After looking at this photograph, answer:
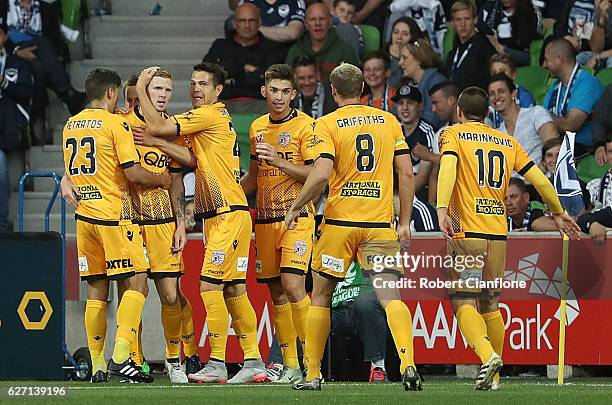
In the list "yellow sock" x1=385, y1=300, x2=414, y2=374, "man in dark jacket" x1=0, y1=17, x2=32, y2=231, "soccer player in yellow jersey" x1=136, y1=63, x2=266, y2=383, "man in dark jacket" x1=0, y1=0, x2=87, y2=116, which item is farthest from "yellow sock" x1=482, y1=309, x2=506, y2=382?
"man in dark jacket" x1=0, y1=0, x2=87, y2=116

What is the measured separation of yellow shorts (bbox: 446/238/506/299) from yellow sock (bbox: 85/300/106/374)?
296 centimetres

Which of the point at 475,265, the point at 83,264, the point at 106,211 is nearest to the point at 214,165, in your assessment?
the point at 106,211

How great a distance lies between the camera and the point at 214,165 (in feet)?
44.5

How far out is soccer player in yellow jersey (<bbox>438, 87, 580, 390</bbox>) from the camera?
42.2 feet

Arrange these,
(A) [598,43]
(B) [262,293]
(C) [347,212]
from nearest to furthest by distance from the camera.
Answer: (C) [347,212]
(B) [262,293]
(A) [598,43]

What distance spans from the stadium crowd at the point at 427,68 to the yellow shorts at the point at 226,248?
280 centimetres

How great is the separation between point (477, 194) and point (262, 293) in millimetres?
3286

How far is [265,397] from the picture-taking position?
11.5 meters

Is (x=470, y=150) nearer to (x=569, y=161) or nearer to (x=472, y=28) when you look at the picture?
(x=569, y=161)

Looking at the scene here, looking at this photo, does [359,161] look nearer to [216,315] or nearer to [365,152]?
[365,152]

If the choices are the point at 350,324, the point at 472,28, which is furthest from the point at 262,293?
the point at 472,28

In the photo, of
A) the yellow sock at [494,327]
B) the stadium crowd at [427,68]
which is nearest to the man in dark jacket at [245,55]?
the stadium crowd at [427,68]

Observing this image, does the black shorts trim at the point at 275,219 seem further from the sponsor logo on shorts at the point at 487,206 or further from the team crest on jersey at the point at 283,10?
the team crest on jersey at the point at 283,10

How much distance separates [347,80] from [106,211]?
2.42 metres
